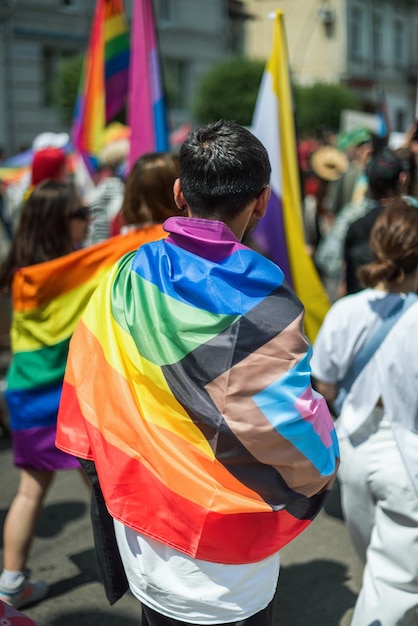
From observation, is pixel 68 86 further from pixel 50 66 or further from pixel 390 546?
pixel 390 546

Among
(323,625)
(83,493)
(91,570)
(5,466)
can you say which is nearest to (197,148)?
(323,625)

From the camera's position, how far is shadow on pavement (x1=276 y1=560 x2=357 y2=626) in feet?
9.53

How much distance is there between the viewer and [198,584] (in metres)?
1.66

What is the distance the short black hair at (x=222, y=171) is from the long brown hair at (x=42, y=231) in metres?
1.42

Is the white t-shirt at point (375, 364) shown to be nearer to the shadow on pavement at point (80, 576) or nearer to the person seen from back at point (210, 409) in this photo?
the person seen from back at point (210, 409)

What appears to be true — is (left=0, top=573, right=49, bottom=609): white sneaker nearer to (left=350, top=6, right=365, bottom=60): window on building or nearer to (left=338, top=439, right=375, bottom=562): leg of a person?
(left=338, top=439, right=375, bottom=562): leg of a person

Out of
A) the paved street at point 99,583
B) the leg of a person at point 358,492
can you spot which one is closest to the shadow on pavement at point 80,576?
the paved street at point 99,583

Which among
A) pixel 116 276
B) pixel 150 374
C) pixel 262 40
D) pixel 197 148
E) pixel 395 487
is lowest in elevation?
pixel 395 487

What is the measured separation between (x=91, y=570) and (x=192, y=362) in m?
1.95

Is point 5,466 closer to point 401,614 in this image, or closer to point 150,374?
point 401,614

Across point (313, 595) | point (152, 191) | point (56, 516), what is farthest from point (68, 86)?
point (313, 595)

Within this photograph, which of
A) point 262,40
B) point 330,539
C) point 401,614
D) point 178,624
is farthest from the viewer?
point 262,40

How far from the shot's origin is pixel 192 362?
1612 millimetres

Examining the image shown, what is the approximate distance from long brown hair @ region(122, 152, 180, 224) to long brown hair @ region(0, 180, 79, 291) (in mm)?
271
